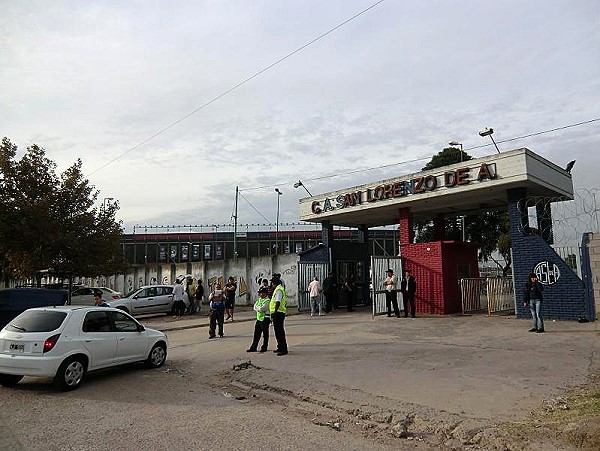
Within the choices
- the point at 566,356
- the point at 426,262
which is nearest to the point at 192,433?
the point at 566,356

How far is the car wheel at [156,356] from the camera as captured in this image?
34.7 ft

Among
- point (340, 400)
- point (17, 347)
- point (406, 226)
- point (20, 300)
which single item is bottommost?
point (340, 400)

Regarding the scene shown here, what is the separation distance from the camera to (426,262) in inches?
764

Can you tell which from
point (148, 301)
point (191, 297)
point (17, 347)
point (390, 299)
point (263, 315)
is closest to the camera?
point (17, 347)

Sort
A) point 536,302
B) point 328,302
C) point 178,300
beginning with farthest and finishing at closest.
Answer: point 178,300, point 328,302, point 536,302

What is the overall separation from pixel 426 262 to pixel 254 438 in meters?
14.7

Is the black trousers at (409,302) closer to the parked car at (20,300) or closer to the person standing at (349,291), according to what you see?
the person standing at (349,291)

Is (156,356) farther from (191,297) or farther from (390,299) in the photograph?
(191,297)

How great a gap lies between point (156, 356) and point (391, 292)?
10.2 meters

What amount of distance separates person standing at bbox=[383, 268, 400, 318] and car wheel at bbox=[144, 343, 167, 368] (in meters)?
9.75

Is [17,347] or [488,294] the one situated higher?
[488,294]

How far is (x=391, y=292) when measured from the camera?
60.8ft

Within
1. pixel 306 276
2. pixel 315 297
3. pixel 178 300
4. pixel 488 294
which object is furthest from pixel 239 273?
pixel 488 294

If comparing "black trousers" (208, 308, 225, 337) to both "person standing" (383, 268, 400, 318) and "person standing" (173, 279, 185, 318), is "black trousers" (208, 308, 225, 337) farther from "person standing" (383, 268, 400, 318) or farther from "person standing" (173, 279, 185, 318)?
"person standing" (173, 279, 185, 318)
